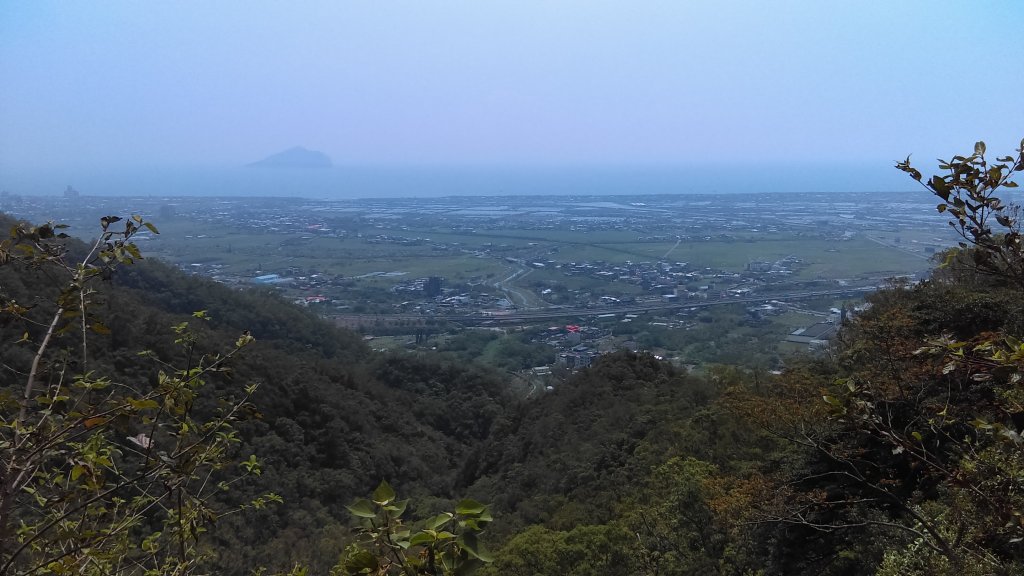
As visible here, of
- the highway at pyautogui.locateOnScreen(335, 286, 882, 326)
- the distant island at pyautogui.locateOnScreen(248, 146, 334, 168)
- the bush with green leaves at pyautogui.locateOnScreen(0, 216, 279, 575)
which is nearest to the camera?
the bush with green leaves at pyautogui.locateOnScreen(0, 216, 279, 575)

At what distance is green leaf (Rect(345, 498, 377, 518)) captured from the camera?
2.69 ft

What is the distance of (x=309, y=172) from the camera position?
144875 mm

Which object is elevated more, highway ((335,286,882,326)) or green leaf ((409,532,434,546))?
green leaf ((409,532,434,546))

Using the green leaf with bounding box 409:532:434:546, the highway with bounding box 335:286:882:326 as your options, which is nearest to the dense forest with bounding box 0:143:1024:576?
the green leaf with bounding box 409:532:434:546

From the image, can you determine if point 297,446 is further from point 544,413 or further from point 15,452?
point 15,452

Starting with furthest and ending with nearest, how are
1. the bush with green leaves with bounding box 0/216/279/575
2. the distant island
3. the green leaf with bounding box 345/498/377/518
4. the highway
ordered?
the distant island
the highway
the bush with green leaves with bounding box 0/216/279/575
the green leaf with bounding box 345/498/377/518

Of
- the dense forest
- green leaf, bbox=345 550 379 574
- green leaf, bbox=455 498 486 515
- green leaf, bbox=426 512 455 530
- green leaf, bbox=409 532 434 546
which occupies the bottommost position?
the dense forest

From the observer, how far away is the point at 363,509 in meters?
0.87

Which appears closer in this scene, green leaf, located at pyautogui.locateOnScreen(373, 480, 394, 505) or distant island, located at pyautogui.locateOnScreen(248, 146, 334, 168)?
green leaf, located at pyautogui.locateOnScreen(373, 480, 394, 505)

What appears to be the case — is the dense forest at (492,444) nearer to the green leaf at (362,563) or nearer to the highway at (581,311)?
the green leaf at (362,563)

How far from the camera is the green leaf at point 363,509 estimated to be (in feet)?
2.69

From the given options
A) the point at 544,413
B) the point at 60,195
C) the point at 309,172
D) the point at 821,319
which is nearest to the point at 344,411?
the point at 544,413

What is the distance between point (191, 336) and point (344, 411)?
15298 millimetres

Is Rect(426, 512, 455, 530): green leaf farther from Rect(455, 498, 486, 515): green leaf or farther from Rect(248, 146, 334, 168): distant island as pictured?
Rect(248, 146, 334, 168): distant island
